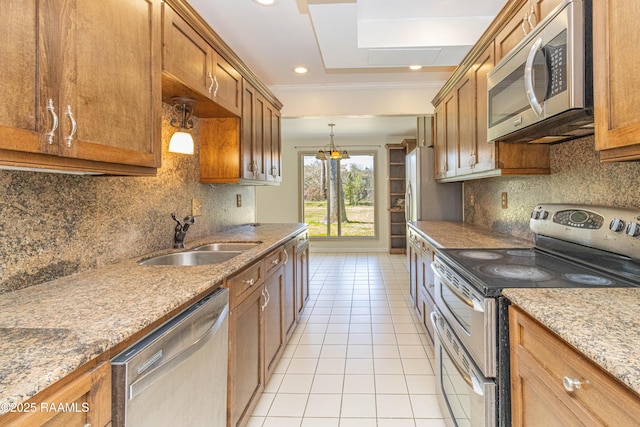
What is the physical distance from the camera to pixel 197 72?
193 centimetres

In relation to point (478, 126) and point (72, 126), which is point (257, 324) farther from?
point (478, 126)

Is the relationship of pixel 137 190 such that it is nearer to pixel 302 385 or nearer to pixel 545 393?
pixel 302 385

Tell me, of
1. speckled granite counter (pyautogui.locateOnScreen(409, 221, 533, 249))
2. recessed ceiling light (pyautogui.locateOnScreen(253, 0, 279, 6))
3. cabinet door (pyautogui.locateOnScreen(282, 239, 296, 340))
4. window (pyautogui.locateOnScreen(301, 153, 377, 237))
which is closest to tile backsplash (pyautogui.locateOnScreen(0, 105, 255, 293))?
cabinet door (pyautogui.locateOnScreen(282, 239, 296, 340))

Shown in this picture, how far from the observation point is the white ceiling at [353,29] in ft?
7.82

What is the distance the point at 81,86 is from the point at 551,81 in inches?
67.3

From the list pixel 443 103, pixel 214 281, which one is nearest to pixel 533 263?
pixel 214 281

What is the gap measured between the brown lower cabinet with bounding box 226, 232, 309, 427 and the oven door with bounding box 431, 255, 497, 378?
0.99 m

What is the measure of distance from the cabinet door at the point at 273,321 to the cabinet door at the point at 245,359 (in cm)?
11

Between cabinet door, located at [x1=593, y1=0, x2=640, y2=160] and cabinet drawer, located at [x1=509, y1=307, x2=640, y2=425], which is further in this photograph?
cabinet door, located at [x1=593, y1=0, x2=640, y2=160]

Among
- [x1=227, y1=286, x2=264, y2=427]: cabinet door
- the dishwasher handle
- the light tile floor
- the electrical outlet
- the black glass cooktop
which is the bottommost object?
the light tile floor

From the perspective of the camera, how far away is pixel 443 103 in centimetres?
333

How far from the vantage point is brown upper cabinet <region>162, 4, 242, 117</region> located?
1.65m

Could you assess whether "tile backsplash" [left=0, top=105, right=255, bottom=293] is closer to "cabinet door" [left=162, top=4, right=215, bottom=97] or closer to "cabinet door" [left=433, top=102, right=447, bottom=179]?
"cabinet door" [left=162, top=4, right=215, bottom=97]

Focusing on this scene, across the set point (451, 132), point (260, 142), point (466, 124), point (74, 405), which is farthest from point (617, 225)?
point (260, 142)
